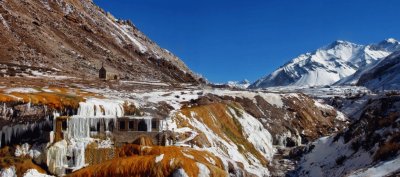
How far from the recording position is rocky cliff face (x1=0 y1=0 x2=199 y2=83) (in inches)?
4843

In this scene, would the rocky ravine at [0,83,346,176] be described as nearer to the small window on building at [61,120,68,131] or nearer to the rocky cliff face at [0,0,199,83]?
the small window on building at [61,120,68,131]

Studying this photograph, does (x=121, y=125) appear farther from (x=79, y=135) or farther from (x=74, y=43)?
(x=74, y=43)

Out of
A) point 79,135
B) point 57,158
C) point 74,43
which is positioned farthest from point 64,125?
point 74,43

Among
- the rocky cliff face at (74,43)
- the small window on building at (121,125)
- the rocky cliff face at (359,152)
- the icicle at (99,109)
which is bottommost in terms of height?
the rocky cliff face at (359,152)

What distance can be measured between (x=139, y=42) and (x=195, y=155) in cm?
13077

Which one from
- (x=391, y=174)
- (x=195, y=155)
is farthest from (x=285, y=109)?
(x=391, y=174)

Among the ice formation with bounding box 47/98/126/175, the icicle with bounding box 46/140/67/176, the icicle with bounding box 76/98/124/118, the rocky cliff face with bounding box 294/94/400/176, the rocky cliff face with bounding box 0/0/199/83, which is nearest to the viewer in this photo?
the rocky cliff face with bounding box 294/94/400/176

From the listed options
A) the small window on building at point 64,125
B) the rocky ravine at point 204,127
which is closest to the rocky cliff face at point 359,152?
the rocky ravine at point 204,127

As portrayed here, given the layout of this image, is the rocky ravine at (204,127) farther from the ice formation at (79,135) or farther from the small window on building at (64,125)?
the small window on building at (64,125)

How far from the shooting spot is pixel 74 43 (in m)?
143

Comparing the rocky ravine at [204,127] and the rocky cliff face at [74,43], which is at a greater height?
the rocky cliff face at [74,43]

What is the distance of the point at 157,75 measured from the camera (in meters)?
149

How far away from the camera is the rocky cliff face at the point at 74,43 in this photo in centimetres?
12300

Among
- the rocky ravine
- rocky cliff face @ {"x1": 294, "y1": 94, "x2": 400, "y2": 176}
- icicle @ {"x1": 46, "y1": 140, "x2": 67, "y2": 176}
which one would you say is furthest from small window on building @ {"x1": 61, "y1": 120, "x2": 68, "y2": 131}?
rocky cliff face @ {"x1": 294, "y1": 94, "x2": 400, "y2": 176}
